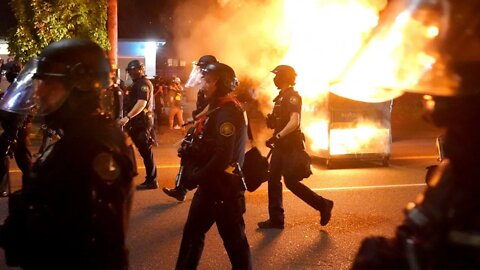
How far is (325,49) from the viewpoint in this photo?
32.1ft

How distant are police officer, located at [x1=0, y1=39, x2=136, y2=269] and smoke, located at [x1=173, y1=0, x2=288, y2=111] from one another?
9167mm

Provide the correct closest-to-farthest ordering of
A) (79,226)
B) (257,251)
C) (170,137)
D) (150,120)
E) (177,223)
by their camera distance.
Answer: (79,226) → (257,251) → (177,223) → (150,120) → (170,137)

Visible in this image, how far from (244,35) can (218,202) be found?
8586mm

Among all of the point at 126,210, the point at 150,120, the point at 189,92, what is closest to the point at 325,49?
the point at 150,120

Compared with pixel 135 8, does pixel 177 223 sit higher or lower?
lower

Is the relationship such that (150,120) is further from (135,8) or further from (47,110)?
(135,8)

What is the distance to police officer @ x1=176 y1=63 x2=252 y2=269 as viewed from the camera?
392cm

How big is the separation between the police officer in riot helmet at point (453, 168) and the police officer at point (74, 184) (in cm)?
106

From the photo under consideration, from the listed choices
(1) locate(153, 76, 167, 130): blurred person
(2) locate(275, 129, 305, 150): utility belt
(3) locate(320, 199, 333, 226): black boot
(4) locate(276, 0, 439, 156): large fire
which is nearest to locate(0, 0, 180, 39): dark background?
(1) locate(153, 76, 167, 130): blurred person

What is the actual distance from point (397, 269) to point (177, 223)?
463cm

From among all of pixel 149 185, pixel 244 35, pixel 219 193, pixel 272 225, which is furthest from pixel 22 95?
pixel 244 35

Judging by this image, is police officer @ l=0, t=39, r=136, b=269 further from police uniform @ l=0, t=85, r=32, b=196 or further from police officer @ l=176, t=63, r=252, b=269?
police uniform @ l=0, t=85, r=32, b=196

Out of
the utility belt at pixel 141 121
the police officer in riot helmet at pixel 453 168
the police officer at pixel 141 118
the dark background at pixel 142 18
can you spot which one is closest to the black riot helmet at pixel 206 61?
the police officer at pixel 141 118

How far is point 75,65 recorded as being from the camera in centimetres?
239
